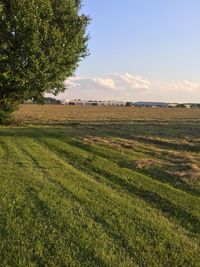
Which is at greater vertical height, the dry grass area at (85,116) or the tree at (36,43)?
the tree at (36,43)

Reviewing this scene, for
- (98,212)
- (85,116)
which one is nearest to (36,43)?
(98,212)

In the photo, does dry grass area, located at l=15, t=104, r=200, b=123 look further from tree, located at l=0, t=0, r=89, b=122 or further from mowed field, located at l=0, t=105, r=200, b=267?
mowed field, located at l=0, t=105, r=200, b=267

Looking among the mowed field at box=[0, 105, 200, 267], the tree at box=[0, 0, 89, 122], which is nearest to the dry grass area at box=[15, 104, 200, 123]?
the tree at box=[0, 0, 89, 122]

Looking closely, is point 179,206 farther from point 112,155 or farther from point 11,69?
point 11,69

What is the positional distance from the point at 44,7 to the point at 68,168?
21807 mm

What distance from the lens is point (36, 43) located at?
3459cm

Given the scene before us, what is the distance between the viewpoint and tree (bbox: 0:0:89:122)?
34469 millimetres

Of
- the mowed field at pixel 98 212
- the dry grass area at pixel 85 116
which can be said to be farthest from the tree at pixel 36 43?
the mowed field at pixel 98 212

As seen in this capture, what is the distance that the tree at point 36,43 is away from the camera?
Result: 34.5 metres

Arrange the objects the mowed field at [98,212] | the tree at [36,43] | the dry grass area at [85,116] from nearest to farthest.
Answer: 1. the mowed field at [98,212]
2. the tree at [36,43]
3. the dry grass area at [85,116]

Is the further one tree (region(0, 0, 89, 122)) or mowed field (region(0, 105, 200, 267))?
tree (region(0, 0, 89, 122))

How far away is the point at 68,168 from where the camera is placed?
1744 centimetres

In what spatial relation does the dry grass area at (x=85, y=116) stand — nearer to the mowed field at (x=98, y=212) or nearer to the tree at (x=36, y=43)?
the tree at (x=36, y=43)

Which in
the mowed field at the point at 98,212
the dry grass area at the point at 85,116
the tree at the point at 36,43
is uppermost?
the tree at the point at 36,43
